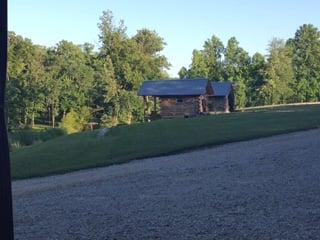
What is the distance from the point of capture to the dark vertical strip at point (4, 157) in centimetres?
498

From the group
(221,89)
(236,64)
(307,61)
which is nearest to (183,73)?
(236,64)

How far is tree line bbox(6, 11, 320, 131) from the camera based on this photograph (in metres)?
73.1

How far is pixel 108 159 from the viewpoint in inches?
818

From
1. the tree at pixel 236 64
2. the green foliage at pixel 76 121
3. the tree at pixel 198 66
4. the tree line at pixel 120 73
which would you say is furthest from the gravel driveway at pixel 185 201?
the tree at pixel 198 66

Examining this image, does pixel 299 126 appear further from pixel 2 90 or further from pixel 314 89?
pixel 314 89

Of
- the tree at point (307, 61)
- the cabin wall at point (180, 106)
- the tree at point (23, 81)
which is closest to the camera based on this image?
the cabin wall at point (180, 106)

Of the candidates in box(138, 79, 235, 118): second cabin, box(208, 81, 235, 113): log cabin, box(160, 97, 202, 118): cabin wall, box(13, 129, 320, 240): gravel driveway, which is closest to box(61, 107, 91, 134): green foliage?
box(138, 79, 235, 118): second cabin

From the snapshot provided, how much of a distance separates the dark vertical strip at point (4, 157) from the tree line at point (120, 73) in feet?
197

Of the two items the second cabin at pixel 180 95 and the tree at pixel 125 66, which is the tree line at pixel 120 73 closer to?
the tree at pixel 125 66

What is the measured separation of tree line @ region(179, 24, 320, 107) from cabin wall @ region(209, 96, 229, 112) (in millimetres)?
18508

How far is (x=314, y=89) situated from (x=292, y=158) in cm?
8358

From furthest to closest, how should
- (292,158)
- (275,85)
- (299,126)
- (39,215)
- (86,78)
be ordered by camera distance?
(275,85) < (86,78) < (299,126) < (292,158) < (39,215)

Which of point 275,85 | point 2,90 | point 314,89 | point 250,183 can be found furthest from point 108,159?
point 314,89

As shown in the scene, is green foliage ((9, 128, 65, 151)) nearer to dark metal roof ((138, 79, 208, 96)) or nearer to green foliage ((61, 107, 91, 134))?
green foliage ((61, 107, 91, 134))
